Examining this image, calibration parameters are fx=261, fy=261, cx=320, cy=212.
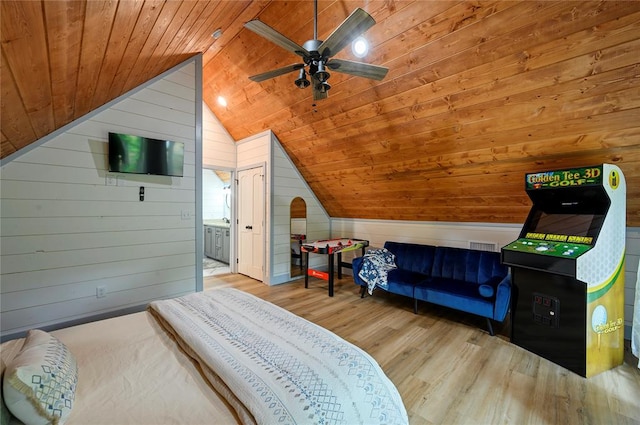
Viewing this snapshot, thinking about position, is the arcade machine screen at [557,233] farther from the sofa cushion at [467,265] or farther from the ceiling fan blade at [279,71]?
the ceiling fan blade at [279,71]

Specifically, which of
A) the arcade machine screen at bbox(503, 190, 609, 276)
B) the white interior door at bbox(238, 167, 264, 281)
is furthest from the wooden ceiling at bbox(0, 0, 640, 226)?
the white interior door at bbox(238, 167, 264, 281)

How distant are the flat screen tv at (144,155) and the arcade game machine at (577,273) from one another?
3949mm

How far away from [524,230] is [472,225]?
1149 mm

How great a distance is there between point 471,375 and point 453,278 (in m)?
1.59

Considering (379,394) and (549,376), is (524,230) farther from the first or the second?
(379,394)

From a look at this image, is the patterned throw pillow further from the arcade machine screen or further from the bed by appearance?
the arcade machine screen

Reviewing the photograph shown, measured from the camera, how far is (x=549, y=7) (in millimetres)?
1837

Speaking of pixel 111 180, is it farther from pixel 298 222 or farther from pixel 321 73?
pixel 298 222

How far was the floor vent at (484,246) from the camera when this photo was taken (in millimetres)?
3749

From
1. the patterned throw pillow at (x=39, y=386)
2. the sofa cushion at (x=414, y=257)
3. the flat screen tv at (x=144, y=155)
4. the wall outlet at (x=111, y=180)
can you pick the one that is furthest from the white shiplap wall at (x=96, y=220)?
the sofa cushion at (x=414, y=257)

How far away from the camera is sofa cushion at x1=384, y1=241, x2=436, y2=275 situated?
3.91m

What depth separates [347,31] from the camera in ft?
5.62

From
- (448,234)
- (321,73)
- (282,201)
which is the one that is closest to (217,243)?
(282,201)

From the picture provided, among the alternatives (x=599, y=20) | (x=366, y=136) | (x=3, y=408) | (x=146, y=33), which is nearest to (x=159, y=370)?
(x=3, y=408)
